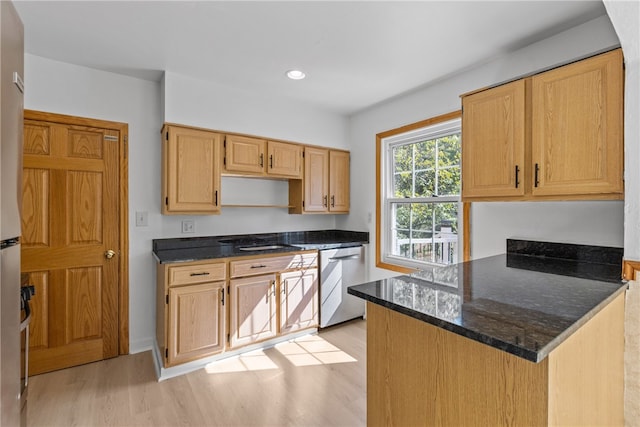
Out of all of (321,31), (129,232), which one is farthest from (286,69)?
(129,232)

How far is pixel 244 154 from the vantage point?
120 inches

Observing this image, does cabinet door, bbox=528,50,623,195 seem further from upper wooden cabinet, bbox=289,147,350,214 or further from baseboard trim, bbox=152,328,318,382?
baseboard trim, bbox=152,328,318,382

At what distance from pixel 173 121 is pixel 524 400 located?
2.90 meters

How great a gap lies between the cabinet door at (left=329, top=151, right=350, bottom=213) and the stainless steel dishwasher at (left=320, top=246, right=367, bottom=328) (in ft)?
1.93

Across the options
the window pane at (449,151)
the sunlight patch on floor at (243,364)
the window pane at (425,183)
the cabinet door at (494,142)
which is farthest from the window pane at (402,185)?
the sunlight patch on floor at (243,364)

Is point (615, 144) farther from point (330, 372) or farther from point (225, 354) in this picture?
point (225, 354)

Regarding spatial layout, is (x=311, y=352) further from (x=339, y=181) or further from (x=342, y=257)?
(x=339, y=181)

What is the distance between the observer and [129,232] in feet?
9.00

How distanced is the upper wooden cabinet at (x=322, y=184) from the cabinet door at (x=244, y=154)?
0.55 metres

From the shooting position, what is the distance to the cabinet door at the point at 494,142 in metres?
1.94

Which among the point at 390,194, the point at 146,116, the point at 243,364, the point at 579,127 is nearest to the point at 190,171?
the point at 146,116

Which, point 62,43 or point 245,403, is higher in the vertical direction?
point 62,43

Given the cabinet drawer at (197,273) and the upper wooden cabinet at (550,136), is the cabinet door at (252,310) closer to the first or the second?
the cabinet drawer at (197,273)

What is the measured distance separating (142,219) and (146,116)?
94 cm
